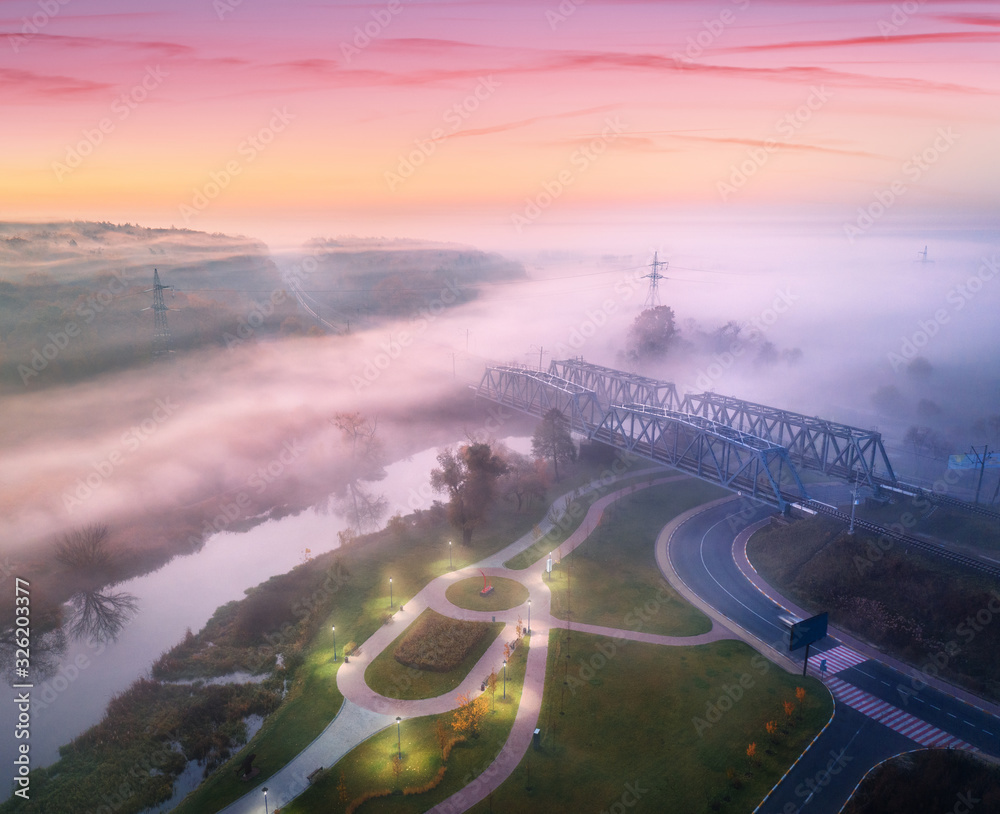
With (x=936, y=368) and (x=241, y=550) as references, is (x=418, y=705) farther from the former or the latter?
(x=936, y=368)

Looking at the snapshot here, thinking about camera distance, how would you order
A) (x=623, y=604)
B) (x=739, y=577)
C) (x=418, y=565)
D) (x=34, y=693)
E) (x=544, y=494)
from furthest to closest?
(x=544, y=494) → (x=418, y=565) → (x=739, y=577) → (x=623, y=604) → (x=34, y=693)

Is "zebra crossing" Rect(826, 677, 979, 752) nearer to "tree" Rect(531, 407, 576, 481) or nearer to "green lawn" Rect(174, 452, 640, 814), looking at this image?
"green lawn" Rect(174, 452, 640, 814)

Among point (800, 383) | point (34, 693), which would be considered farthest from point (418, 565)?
point (800, 383)

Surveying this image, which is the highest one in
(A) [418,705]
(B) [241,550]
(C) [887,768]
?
(C) [887,768]

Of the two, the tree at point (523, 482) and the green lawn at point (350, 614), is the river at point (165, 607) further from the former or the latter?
the tree at point (523, 482)

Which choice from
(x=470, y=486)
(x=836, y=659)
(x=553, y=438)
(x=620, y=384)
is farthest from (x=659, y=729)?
(x=620, y=384)

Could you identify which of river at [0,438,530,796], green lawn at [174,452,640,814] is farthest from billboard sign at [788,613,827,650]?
river at [0,438,530,796]
